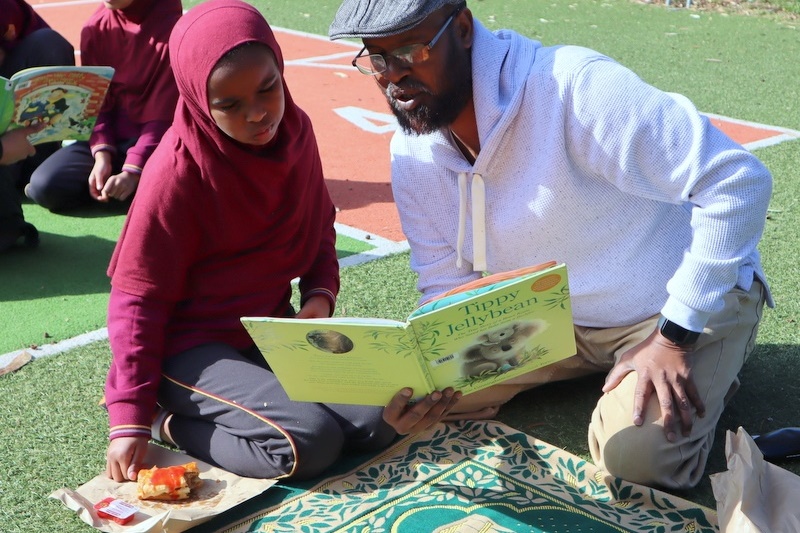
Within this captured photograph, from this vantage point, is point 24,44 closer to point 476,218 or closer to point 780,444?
point 476,218

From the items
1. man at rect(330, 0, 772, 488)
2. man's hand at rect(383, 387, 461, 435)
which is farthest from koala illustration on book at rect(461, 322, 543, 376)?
man at rect(330, 0, 772, 488)

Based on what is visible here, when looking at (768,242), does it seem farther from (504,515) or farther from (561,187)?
(504,515)

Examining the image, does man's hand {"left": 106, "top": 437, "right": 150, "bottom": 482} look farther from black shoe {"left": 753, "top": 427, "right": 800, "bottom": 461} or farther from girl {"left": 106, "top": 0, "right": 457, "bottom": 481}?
black shoe {"left": 753, "top": 427, "right": 800, "bottom": 461}

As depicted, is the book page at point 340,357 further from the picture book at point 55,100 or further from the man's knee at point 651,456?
the picture book at point 55,100

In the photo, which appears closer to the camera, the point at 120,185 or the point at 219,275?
the point at 219,275

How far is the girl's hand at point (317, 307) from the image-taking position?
10.6 ft

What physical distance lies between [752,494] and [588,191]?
1024 mm

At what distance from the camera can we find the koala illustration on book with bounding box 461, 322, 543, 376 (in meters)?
2.50

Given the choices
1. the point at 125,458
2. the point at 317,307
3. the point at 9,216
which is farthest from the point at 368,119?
the point at 125,458

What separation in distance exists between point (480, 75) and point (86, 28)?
10.9 ft

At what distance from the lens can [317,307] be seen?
3279mm

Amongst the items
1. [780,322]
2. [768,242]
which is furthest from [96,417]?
[768,242]

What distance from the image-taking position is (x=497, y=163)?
3035 millimetres

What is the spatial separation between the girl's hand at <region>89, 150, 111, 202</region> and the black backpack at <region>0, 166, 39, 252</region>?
1.34 feet
